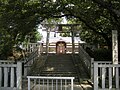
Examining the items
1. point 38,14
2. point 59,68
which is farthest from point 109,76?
point 59,68

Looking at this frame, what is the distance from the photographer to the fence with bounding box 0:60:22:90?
1104 cm

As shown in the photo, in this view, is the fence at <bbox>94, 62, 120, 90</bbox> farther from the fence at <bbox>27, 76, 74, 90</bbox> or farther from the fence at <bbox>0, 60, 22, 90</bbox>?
the fence at <bbox>0, 60, 22, 90</bbox>

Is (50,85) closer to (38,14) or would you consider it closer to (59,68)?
(38,14)

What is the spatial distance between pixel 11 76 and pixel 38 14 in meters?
5.33

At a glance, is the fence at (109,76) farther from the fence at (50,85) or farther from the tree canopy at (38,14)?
the tree canopy at (38,14)

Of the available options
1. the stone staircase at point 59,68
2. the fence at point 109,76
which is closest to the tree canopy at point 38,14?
the fence at point 109,76

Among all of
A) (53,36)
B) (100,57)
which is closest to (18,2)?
(100,57)

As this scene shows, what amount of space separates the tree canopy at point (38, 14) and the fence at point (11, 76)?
2.67 metres

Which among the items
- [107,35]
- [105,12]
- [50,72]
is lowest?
[50,72]

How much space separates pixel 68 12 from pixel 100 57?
3.80 metres

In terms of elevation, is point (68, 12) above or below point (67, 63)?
above

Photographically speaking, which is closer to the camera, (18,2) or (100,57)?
(18,2)

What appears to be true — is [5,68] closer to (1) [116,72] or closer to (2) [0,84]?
(2) [0,84]

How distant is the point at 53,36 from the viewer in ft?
117
